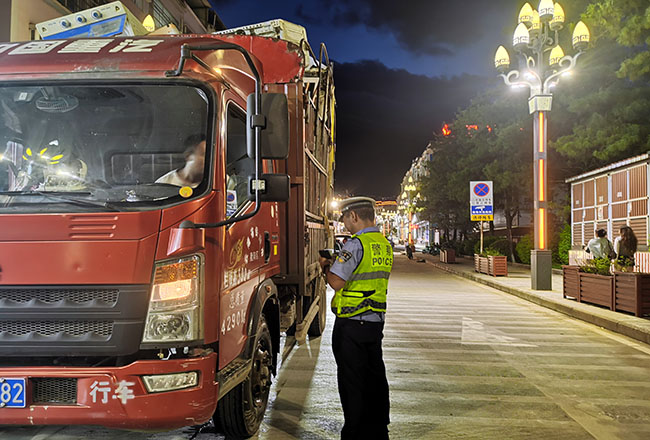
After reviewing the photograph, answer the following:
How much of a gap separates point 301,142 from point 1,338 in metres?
3.18

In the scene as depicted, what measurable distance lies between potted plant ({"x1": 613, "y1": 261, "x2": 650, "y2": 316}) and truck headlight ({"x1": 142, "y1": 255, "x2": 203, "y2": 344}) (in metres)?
9.50

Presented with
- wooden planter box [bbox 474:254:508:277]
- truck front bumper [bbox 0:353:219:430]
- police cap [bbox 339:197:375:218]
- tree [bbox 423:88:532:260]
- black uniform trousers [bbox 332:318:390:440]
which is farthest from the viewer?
tree [bbox 423:88:532:260]

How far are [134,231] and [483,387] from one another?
171 inches

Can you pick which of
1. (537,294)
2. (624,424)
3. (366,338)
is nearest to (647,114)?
(537,294)

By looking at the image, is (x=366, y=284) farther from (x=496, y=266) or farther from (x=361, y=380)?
(x=496, y=266)

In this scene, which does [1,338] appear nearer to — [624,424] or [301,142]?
[301,142]

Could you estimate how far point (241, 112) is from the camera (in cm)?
417

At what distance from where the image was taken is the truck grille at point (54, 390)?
3049 mm

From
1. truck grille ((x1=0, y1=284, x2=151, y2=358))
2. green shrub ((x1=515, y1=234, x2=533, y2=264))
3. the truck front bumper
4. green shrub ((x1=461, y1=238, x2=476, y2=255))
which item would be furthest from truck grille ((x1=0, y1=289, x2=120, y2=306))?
green shrub ((x1=461, y1=238, x2=476, y2=255))

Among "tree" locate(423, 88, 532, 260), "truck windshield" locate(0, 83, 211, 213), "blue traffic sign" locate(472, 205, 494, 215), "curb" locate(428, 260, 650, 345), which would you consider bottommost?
"curb" locate(428, 260, 650, 345)

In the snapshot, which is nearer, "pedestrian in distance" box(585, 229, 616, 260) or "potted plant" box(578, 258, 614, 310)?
"potted plant" box(578, 258, 614, 310)

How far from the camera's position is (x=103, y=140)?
3627 mm

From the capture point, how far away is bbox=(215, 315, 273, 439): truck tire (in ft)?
13.5

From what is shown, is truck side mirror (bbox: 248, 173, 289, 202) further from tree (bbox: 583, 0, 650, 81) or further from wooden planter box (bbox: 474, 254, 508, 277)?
wooden planter box (bbox: 474, 254, 508, 277)
